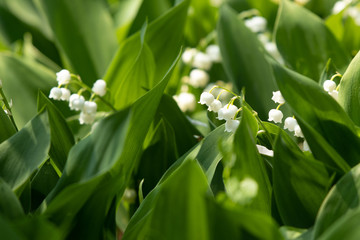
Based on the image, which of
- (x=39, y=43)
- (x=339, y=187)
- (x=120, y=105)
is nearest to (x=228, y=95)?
(x=120, y=105)

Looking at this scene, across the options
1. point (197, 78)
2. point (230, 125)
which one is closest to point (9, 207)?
point (230, 125)

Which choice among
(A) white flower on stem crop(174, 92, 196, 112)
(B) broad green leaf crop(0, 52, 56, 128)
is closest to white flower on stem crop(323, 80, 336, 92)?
(A) white flower on stem crop(174, 92, 196, 112)

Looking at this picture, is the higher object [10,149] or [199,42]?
[10,149]

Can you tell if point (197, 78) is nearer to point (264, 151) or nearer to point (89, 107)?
point (89, 107)

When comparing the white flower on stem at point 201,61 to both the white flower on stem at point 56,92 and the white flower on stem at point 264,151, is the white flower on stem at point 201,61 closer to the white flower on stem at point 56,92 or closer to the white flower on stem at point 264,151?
the white flower on stem at point 56,92

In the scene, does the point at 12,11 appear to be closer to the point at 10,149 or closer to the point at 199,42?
the point at 199,42

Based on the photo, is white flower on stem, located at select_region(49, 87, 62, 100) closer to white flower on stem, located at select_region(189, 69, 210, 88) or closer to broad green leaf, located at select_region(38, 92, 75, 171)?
broad green leaf, located at select_region(38, 92, 75, 171)
